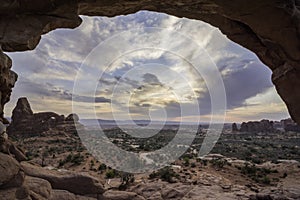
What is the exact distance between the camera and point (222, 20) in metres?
10.6

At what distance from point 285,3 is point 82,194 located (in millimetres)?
11060

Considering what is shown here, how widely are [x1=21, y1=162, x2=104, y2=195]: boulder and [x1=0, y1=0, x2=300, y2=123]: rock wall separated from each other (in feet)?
16.6

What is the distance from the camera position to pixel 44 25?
27.1 ft

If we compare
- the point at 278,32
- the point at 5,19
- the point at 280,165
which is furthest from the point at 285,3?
Answer: the point at 280,165

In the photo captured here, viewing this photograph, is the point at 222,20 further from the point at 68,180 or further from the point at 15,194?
the point at 15,194

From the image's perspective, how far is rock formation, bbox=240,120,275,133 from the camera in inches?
3263

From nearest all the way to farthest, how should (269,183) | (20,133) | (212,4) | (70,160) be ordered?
(212,4) < (269,183) < (70,160) < (20,133)

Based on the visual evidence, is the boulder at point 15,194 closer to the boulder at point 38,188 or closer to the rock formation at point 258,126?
the boulder at point 38,188

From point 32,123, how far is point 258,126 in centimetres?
6901

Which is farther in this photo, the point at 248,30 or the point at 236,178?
the point at 236,178

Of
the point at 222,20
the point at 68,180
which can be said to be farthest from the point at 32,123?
the point at 222,20

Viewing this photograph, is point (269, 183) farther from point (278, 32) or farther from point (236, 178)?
point (278, 32)

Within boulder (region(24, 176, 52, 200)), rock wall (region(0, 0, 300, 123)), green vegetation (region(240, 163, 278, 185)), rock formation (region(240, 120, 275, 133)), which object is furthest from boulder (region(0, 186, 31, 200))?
rock formation (region(240, 120, 275, 133))

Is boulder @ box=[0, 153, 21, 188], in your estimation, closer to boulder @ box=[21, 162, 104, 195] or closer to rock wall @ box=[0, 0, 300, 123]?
boulder @ box=[21, 162, 104, 195]
